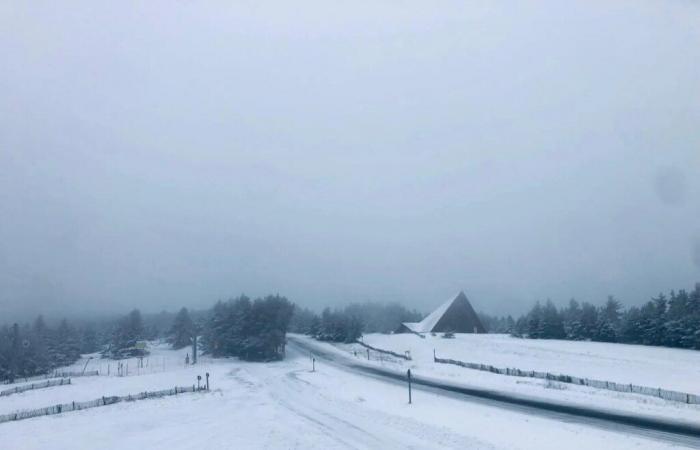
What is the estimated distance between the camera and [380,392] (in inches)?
1767

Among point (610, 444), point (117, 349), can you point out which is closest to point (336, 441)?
point (610, 444)

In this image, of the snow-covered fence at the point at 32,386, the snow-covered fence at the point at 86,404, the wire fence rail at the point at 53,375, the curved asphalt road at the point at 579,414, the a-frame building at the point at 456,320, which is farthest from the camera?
the a-frame building at the point at 456,320

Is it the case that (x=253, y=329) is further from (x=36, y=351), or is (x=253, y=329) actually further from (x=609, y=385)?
(x=609, y=385)

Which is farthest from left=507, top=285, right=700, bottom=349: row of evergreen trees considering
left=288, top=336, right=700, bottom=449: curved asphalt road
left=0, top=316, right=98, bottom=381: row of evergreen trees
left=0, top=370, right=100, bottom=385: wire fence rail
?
left=0, top=316, right=98, bottom=381: row of evergreen trees

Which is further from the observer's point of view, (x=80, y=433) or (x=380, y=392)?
(x=380, y=392)

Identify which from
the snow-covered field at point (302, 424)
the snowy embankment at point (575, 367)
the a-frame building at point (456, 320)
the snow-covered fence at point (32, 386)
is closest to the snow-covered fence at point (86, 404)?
the snow-covered field at point (302, 424)

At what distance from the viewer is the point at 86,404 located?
45.4 metres

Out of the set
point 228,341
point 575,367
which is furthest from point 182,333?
point 575,367

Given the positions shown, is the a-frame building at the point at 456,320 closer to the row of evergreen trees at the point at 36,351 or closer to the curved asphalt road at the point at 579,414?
the curved asphalt road at the point at 579,414

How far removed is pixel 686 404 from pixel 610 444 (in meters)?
11.6

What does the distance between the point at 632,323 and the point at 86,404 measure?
64.1 meters

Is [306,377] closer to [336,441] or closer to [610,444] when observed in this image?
[336,441]

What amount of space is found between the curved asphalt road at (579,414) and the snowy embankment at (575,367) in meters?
1.69

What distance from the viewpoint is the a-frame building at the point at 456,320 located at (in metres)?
105
